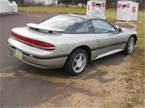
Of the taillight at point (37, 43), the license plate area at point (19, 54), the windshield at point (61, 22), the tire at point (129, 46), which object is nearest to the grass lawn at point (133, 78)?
the tire at point (129, 46)

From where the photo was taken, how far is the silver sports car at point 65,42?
15.8 feet

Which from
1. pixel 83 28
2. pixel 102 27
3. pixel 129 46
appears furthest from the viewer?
pixel 129 46

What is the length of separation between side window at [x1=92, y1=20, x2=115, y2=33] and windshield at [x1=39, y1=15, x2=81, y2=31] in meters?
0.53

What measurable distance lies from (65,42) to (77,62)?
70 cm

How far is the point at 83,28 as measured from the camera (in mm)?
5652

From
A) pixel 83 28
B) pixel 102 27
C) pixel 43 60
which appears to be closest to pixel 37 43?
pixel 43 60

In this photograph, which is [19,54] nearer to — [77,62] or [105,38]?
[77,62]

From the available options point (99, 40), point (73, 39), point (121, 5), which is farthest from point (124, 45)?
point (121, 5)

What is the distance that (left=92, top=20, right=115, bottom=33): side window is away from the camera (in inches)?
238

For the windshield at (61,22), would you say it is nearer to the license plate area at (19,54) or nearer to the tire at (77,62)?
the tire at (77,62)

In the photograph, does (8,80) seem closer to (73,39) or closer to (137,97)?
(73,39)

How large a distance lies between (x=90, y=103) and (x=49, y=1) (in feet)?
162

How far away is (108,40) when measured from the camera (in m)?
6.18

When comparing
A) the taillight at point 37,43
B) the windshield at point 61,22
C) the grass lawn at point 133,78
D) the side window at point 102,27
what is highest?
the windshield at point 61,22
